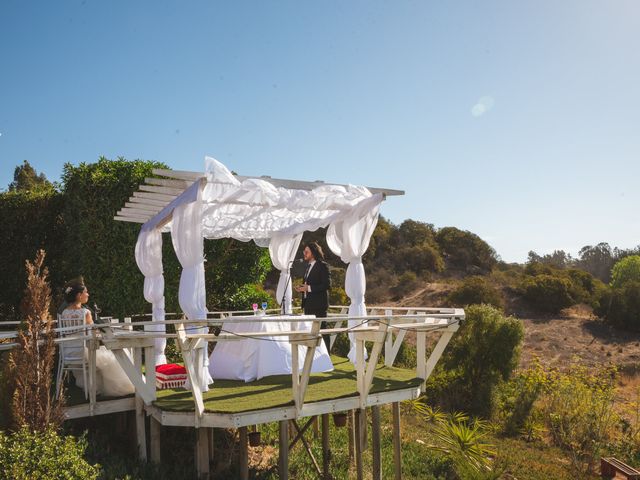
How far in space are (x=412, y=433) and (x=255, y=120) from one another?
6339 mm

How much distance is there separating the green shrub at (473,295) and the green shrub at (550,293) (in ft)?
8.32

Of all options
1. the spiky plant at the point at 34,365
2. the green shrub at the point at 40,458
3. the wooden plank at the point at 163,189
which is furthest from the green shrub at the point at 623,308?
the spiky plant at the point at 34,365

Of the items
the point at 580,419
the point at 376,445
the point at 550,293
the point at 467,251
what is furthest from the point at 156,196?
the point at 467,251

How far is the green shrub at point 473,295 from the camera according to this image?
2194cm

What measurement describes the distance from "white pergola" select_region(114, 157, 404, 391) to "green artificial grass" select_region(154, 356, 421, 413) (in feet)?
1.20

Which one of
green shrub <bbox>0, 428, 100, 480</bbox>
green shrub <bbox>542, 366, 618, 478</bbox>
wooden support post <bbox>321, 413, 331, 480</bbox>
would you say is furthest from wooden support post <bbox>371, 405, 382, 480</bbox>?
green shrub <bbox>542, 366, 618, 478</bbox>

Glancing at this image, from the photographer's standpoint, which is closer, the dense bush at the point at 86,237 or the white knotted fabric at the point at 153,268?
the white knotted fabric at the point at 153,268

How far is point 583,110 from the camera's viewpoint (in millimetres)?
9352

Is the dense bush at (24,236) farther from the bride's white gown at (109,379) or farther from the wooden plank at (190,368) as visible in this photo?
the wooden plank at (190,368)

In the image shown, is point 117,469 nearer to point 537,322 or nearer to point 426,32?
point 426,32

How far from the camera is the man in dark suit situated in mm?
7742

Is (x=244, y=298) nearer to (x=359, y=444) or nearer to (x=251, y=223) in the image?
(x=251, y=223)

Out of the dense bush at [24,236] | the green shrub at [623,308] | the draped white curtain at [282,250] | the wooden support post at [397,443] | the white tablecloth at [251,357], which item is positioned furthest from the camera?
the green shrub at [623,308]

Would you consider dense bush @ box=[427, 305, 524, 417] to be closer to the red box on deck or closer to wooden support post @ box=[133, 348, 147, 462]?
the red box on deck
